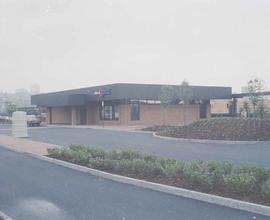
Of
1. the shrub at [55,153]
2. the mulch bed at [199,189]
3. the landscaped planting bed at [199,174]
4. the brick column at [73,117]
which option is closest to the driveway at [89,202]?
the mulch bed at [199,189]

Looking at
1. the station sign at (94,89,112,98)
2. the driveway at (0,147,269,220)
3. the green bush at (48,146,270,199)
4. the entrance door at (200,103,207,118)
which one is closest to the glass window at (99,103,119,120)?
the station sign at (94,89,112,98)

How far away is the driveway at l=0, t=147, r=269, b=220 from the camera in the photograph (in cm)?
672

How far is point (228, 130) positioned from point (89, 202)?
15553 mm

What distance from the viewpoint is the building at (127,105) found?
4222cm

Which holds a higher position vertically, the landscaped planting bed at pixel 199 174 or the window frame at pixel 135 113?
the window frame at pixel 135 113

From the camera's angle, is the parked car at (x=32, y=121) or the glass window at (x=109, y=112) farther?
the parked car at (x=32, y=121)

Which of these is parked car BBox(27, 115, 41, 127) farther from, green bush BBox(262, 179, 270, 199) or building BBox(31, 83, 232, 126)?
green bush BBox(262, 179, 270, 199)

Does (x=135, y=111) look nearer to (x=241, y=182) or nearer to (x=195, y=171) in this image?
(x=195, y=171)

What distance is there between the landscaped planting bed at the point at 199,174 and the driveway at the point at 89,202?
0.62 m

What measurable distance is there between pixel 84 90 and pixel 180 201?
40123 millimetres

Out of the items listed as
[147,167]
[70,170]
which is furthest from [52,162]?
[147,167]

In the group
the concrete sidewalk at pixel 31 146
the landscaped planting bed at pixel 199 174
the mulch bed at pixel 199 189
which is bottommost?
the concrete sidewalk at pixel 31 146

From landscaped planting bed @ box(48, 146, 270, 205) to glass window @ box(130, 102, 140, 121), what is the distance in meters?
30.3

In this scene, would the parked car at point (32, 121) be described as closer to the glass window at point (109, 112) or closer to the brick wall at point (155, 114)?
the brick wall at point (155, 114)
